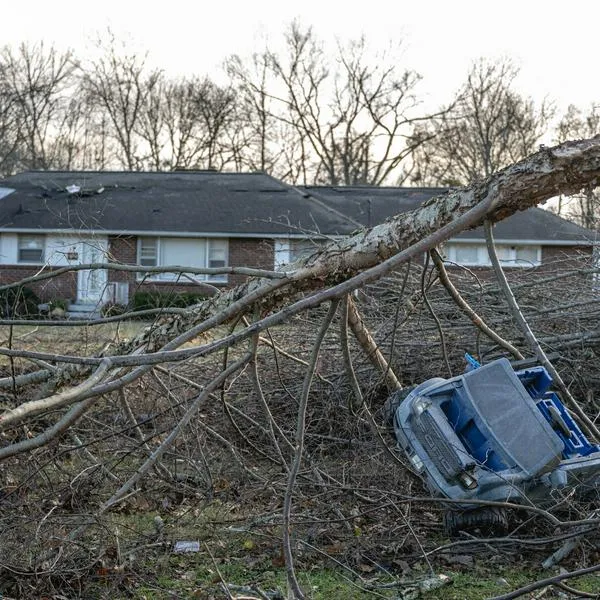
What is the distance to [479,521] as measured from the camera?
542 cm

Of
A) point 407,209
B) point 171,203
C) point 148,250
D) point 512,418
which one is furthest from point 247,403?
point 171,203

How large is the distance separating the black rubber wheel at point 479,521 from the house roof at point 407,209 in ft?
64.2

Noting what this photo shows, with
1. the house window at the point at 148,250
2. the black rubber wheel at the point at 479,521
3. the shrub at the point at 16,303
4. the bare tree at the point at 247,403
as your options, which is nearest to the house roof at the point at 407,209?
the house window at the point at 148,250

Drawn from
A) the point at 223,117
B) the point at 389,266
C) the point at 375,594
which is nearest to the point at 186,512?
the point at 375,594

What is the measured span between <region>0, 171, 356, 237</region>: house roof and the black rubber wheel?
20.3 m

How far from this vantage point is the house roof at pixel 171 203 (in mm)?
27109

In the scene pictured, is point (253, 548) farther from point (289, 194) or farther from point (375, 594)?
point (289, 194)

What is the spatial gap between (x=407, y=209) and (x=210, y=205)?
610 cm

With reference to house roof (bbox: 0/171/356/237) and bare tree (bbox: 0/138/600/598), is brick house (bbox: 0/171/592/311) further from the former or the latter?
bare tree (bbox: 0/138/600/598)

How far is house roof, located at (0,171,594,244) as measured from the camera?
27.0 metres

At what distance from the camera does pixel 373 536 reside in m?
5.47

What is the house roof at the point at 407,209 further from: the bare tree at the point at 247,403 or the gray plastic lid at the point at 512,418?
the gray plastic lid at the point at 512,418

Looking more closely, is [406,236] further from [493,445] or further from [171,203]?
[171,203]

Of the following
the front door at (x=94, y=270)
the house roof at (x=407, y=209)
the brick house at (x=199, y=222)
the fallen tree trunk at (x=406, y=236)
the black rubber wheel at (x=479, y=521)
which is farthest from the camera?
the house roof at (x=407, y=209)
